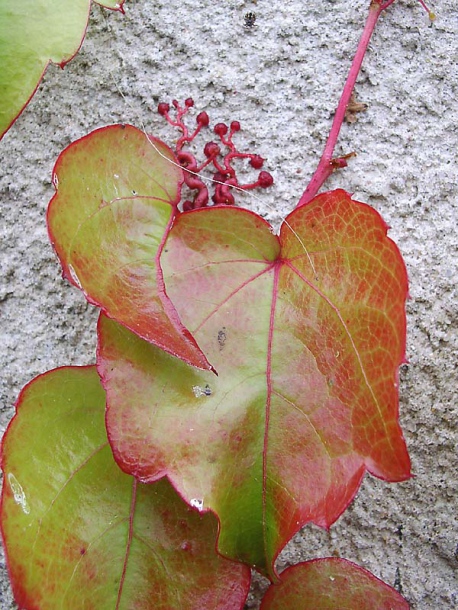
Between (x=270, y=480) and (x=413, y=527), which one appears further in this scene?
(x=413, y=527)

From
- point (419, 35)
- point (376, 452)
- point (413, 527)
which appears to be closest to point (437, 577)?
point (413, 527)

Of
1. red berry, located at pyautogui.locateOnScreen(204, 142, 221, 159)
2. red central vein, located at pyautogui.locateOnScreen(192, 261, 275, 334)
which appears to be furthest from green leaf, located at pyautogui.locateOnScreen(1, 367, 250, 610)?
red berry, located at pyautogui.locateOnScreen(204, 142, 221, 159)

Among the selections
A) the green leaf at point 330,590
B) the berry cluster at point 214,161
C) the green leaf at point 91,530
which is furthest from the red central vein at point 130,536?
the berry cluster at point 214,161

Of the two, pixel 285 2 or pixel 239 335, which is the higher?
pixel 285 2

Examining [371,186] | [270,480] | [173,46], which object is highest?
[173,46]

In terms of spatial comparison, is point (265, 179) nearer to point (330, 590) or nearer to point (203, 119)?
point (203, 119)

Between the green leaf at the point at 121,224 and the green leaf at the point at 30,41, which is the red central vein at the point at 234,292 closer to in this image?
the green leaf at the point at 121,224

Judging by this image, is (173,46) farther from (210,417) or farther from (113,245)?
(210,417)
